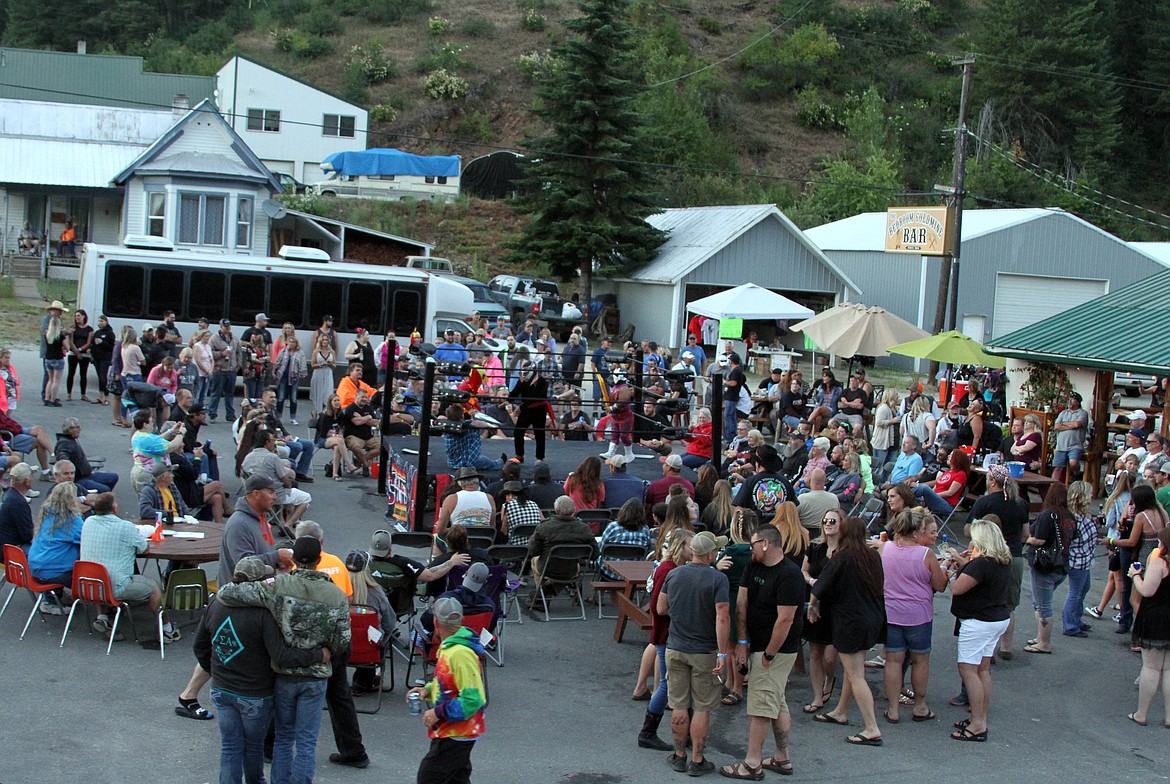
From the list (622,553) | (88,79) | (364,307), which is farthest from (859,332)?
(88,79)

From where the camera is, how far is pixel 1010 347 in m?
18.1

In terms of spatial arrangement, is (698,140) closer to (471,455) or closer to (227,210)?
(227,210)

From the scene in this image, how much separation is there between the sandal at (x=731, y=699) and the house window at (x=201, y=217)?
23.7 m

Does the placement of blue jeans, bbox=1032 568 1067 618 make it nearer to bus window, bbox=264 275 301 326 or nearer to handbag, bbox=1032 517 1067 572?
handbag, bbox=1032 517 1067 572

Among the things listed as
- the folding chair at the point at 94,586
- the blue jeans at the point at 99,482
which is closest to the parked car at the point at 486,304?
the blue jeans at the point at 99,482

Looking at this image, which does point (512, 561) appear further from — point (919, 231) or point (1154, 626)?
point (919, 231)

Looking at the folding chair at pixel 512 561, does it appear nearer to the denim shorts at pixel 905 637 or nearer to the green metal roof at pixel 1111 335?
the denim shorts at pixel 905 637

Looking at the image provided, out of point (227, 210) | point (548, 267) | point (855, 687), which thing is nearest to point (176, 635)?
point (855, 687)

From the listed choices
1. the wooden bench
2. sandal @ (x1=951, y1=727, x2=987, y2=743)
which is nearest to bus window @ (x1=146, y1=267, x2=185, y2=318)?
the wooden bench

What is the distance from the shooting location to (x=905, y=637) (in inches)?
320

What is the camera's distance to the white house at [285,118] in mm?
48781

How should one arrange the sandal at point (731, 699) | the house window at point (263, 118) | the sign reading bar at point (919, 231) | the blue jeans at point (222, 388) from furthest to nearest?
the house window at point (263, 118), the sign reading bar at point (919, 231), the blue jeans at point (222, 388), the sandal at point (731, 699)

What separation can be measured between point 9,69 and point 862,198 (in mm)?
39718

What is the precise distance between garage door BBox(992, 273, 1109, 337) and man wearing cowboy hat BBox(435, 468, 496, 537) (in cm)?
2727
